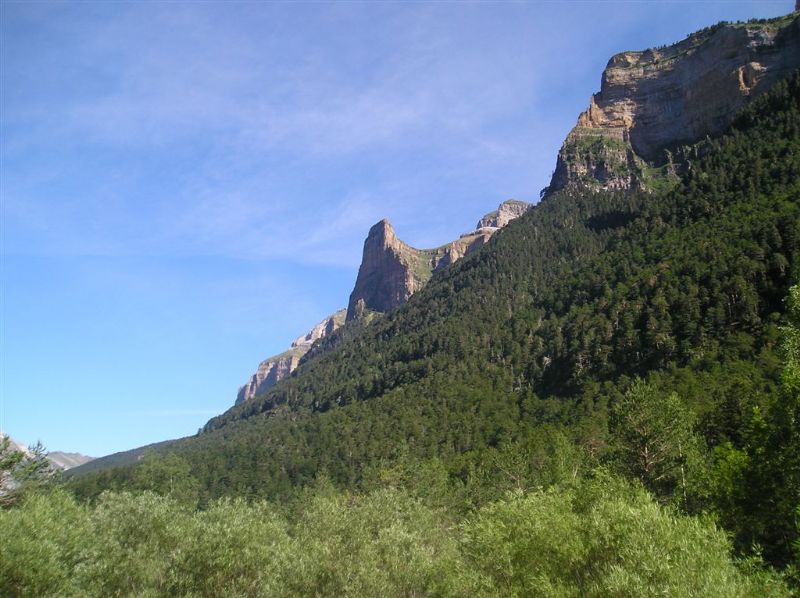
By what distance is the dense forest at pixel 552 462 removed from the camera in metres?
25.5

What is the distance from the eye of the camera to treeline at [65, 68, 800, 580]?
45.0 m

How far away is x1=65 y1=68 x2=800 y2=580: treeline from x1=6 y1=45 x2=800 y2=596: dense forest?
0.44 m

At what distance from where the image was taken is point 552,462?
67.2 metres

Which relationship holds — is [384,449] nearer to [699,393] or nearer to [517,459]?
[517,459]

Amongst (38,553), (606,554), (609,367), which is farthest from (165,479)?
(609,367)

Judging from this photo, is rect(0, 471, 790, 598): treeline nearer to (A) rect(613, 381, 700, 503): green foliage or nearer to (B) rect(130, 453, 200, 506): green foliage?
(A) rect(613, 381, 700, 503): green foliage

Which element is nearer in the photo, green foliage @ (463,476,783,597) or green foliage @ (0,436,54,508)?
green foliage @ (463,476,783,597)

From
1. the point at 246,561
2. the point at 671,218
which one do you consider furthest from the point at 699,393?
the point at 671,218

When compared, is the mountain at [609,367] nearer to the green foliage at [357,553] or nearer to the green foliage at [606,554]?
the green foliage at [606,554]

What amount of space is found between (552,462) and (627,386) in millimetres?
45371

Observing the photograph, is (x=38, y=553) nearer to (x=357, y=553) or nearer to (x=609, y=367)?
(x=357, y=553)

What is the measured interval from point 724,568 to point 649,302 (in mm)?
116153

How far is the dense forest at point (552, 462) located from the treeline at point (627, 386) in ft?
1.43

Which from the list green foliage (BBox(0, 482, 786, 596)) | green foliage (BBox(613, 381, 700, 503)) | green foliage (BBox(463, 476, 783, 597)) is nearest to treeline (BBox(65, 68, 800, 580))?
green foliage (BBox(613, 381, 700, 503))
